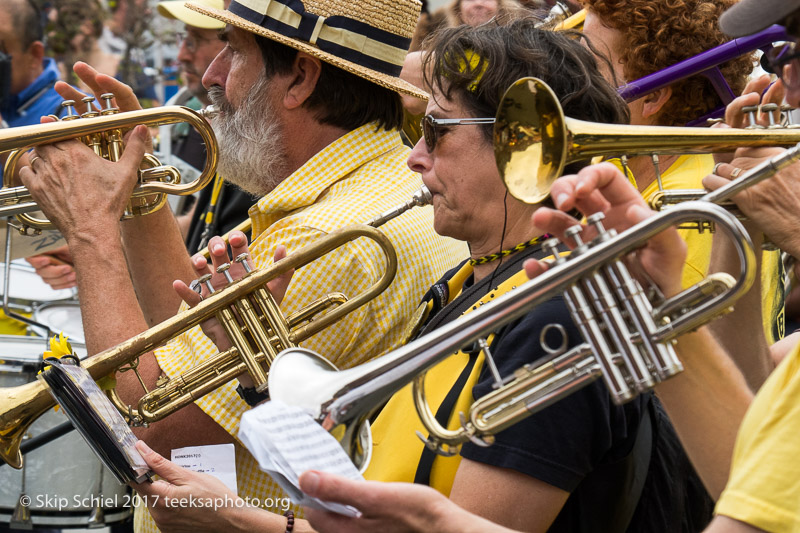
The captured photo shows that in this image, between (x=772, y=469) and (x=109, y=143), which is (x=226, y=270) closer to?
(x=109, y=143)

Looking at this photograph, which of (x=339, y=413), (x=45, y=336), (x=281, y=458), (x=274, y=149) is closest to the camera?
(x=281, y=458)

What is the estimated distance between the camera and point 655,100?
10.0ft

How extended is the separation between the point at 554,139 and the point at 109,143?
151 centimetres

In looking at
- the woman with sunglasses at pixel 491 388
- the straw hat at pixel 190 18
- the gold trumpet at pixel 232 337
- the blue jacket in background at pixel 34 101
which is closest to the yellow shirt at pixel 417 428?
the woman with sunglasses at pixel 491 388

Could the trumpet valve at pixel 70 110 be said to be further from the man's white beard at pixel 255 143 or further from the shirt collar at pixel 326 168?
the shirt collar at pixel 326 168

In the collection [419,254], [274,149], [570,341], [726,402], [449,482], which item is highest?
[274,149]

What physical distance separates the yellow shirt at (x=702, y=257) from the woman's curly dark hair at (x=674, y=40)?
0.78 feet

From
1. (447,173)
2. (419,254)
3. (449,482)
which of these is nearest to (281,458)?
(449,482)

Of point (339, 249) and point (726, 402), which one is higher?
point (339, 249)

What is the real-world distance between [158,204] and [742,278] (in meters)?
2.03

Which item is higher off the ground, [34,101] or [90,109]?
[34,101]

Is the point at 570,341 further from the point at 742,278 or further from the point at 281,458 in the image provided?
the point at 281,458

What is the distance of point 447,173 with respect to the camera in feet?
7.80

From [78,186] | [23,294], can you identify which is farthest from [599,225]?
[23,294]
